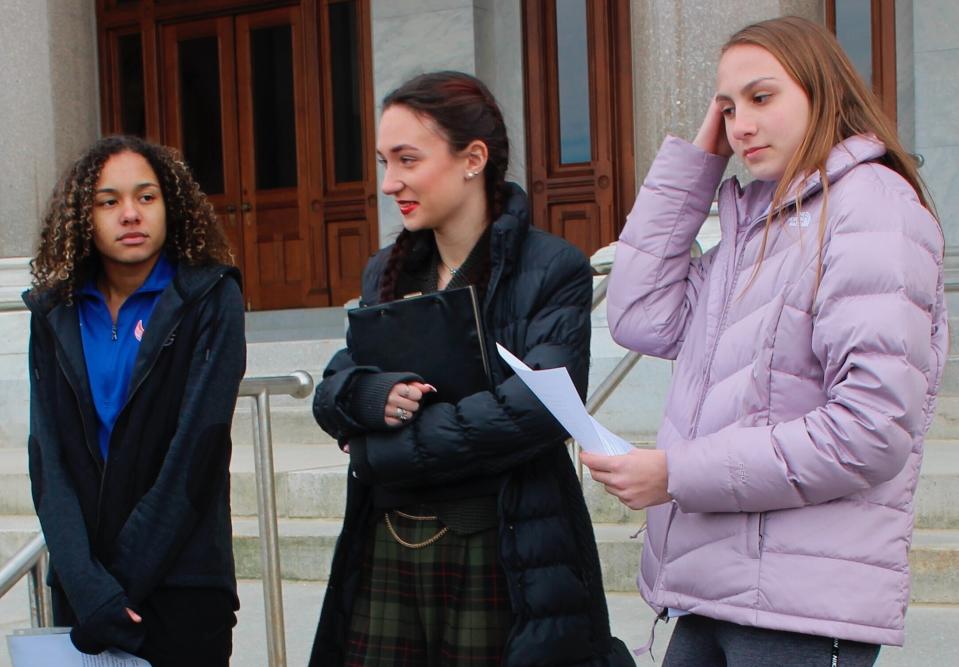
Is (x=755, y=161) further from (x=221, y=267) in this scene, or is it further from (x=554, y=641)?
(x=221, y=267)

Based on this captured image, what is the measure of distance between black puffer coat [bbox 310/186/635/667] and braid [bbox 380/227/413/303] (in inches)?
1.1

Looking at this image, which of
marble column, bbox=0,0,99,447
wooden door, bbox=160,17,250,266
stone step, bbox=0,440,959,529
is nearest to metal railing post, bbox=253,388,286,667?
stone step, bbox=0,440,959,529

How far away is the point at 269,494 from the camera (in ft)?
12.7

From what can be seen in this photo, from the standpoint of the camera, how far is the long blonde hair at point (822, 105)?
6.34ft

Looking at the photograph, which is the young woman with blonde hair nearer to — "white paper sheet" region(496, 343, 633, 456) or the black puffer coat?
"white paper sheet" region(496, 343, 633, 456)

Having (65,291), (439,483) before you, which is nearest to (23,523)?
(65,291)

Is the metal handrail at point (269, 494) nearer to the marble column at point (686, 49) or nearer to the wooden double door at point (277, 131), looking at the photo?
the marble column at point (686, 49)

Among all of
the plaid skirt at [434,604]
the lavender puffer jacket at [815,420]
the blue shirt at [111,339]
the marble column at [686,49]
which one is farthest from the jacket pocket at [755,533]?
the marble column at [686,49]

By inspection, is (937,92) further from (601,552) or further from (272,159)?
(272,159)

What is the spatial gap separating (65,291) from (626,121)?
7.70 meters

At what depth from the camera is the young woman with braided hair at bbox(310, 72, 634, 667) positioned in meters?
2.31

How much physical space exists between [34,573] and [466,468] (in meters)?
1.45

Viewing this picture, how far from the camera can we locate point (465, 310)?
236cm

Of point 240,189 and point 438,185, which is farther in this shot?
point 240,189
